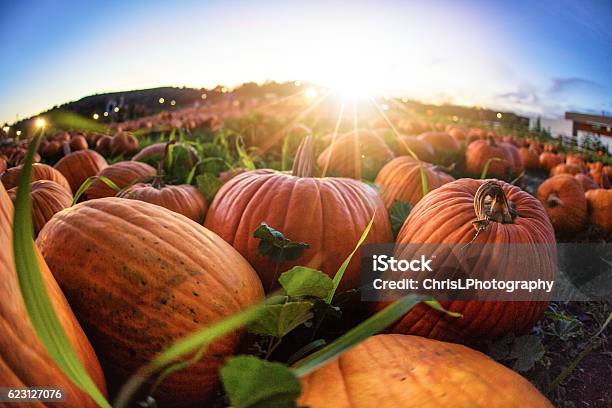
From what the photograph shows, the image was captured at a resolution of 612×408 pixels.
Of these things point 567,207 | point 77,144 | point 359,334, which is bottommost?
point 567,207

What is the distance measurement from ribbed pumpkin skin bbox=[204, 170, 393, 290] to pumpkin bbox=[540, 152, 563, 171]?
185 inches

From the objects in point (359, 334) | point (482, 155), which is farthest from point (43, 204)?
point (482, 155)

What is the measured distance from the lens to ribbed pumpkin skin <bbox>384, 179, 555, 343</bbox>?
1313 mm

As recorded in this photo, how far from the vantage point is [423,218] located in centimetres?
149

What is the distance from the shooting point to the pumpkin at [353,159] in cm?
312

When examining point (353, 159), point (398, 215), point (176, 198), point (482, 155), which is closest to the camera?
point (398, 215)

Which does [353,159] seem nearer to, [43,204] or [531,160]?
[43,204]

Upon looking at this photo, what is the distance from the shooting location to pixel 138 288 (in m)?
1.06

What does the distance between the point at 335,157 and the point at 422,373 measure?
2.35 metres

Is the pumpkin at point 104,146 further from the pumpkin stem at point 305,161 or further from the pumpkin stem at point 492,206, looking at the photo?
the pumpkin stem at point 492,206

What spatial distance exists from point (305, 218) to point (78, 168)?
6.72 ft

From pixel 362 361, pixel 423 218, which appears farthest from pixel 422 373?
pixel 423 218

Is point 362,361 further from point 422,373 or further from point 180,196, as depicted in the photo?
point 180,196

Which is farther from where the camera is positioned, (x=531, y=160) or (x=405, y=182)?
A: (x=531, y=160)
